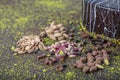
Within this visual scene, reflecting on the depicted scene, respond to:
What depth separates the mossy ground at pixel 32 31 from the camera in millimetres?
2451

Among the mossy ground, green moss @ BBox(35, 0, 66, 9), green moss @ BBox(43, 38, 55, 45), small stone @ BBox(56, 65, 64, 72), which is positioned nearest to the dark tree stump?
the mossy ground

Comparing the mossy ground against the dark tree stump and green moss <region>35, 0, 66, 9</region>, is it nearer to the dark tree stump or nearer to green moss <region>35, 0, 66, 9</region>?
green moss <region>35, 0, 66, 9</region>

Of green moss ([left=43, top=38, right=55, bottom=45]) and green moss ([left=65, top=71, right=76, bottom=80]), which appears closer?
green moss ([left=65, top=71, right=76, bottom=80])

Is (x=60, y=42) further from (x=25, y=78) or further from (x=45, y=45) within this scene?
(x=25, y=78)

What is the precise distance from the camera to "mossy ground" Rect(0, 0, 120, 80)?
2451mm

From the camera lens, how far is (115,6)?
2.70 m

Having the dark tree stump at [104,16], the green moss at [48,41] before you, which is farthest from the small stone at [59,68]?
the dark tree stump at [104,16]

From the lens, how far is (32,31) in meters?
3.07

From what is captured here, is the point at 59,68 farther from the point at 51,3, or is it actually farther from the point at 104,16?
the point at 51,3

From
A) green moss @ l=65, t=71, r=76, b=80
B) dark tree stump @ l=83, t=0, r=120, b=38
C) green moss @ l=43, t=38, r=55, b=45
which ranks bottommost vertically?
green moss @ l=65, t=71, r=76, b=80

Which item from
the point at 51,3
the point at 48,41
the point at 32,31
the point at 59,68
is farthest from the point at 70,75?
the point at 51,3

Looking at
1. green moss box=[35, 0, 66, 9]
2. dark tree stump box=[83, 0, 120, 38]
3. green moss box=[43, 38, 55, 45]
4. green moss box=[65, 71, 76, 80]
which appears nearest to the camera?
green moss box=[65, 71, 76, 80]

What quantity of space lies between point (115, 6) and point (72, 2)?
107cm

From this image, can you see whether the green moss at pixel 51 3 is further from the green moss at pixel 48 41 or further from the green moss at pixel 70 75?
the green moss at pixel 70 75
